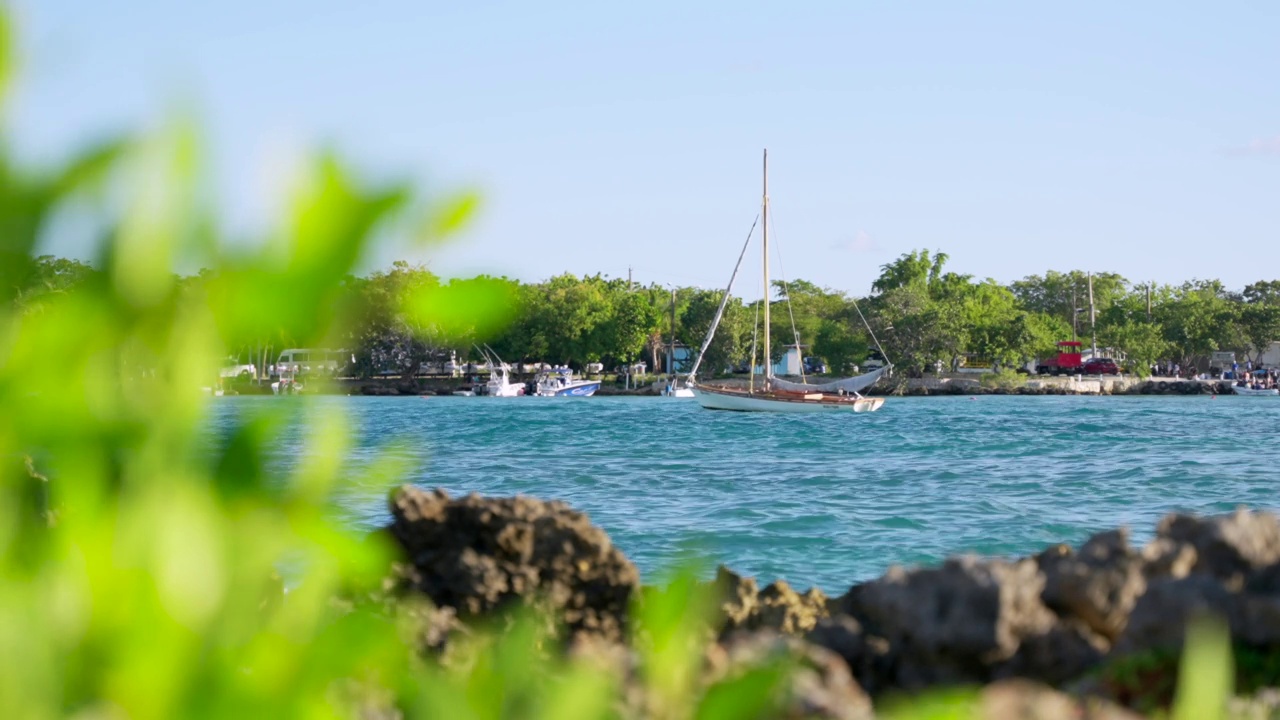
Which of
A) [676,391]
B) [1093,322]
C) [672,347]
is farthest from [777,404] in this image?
[1093,322]

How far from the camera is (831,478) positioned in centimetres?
2478

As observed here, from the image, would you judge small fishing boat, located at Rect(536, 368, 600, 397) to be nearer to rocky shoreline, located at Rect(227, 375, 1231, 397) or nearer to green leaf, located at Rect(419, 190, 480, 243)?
rocky shoreline, located at Rect(227, 375, 1231, 397)

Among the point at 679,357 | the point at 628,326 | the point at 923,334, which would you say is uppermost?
the point at 628,326

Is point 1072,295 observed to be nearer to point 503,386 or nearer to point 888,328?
point 888,328

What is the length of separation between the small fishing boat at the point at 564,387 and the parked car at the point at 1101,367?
3665cm

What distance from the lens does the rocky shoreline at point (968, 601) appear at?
4.26 m

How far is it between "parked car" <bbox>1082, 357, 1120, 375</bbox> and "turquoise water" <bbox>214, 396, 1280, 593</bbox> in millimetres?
50846

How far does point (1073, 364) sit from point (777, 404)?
5230cm

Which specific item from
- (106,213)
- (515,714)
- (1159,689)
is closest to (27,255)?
(106,213)

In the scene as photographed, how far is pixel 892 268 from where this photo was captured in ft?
363

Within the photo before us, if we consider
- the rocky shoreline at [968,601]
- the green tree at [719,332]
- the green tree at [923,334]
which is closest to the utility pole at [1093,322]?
the green tree at [923,334]

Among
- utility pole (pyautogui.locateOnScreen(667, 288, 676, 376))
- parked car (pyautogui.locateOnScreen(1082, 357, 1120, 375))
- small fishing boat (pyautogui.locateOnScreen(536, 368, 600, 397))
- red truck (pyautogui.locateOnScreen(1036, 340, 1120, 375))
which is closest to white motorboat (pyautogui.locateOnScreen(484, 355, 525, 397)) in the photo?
small fishing boat (pyautogui.locateOnScreen(536, 368, 600, 397))

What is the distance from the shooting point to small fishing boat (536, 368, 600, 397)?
93.6 meters

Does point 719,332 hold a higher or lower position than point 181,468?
higher
